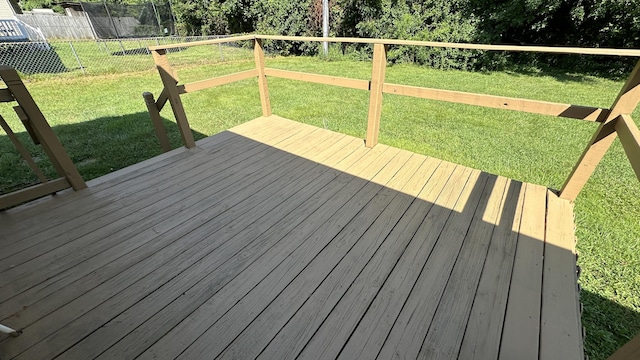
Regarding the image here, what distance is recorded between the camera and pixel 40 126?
2.18 meters

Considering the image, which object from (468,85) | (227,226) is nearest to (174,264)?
(227,226)

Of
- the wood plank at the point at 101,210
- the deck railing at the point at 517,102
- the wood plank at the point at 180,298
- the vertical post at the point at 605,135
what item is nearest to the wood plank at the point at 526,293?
the vertical post at the point at 605,135

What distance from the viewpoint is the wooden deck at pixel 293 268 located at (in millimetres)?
1397

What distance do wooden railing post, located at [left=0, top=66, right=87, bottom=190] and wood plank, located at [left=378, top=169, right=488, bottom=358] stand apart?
2920 mm

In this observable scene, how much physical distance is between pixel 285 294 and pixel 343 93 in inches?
221

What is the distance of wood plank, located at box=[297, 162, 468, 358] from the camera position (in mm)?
1369

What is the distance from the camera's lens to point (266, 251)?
6.26ft

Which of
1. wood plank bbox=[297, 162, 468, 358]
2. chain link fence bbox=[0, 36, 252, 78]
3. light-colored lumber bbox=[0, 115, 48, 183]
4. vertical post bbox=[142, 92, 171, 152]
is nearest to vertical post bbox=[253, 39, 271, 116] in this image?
vertical post bbox=[142, 92, 171, 152]

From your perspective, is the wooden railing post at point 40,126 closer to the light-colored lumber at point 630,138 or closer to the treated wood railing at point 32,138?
the treated wood railing at point 32,138

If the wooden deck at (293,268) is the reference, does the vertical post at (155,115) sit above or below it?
above

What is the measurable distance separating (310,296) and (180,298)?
765 mm

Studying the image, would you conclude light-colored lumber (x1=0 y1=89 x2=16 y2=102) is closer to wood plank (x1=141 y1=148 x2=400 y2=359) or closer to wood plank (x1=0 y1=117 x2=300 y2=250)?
wood plank (x1=0 y1=117 x2=300 y2=250)

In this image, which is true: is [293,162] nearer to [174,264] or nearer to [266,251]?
[266,251]

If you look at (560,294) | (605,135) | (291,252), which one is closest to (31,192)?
(291,252)
